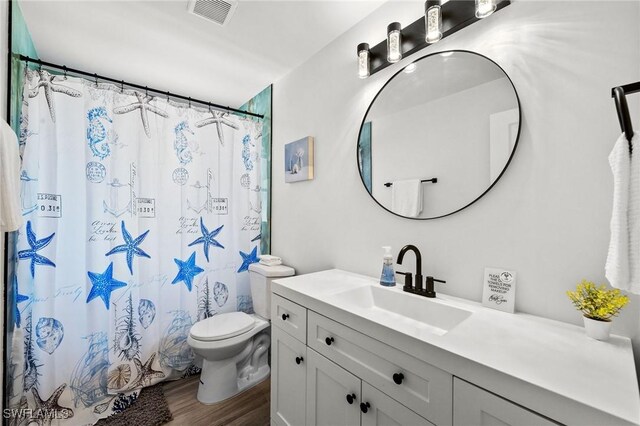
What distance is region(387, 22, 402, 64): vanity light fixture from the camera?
4.29ft

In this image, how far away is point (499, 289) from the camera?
1038 mm

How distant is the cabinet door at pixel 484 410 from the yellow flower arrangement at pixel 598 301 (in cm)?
40

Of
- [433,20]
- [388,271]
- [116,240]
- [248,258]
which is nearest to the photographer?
[433,20]

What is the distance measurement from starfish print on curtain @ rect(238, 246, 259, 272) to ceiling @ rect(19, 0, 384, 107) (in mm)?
1518

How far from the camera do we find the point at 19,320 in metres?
1.54

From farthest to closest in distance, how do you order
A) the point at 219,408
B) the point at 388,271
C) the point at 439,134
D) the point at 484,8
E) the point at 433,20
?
the point at 219,408 → the point at 388,271 → the point at 439,134 → the point at 433,20 → the point at 484,8

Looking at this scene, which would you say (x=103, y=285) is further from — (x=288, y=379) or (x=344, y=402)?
(x=344, y=402)

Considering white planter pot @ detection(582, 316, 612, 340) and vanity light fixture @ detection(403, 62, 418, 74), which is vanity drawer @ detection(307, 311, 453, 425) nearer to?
white planter pot @ detection(582, 316, 612, 340)

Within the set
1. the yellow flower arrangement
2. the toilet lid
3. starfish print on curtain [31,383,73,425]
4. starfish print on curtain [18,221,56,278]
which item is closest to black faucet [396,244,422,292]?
the yellow flower arrangement

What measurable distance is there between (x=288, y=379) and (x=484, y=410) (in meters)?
0.95

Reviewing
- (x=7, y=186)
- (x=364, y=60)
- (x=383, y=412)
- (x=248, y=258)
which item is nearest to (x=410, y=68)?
(x=364, y=60)

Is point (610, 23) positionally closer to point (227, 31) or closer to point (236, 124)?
point (227, 31)

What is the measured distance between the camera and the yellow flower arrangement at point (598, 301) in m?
0.75

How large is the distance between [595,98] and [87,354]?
2.85 metres
